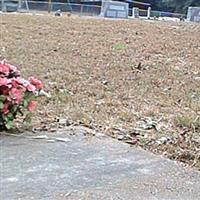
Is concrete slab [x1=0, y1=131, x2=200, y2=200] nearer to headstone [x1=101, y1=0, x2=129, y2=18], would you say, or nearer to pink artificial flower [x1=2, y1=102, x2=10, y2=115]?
pink artificial flower [x1=2, y1=102, x2=10, y2=115]

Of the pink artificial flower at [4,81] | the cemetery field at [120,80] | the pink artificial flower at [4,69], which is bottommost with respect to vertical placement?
the cemetery field at [120,80]

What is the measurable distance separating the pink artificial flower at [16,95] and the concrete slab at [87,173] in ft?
0.79

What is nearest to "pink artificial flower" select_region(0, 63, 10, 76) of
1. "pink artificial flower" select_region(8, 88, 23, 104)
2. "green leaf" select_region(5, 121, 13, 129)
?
"pink artificial flower" select_region(8, 88, 23, 104)

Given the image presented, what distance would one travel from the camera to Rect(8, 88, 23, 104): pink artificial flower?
12.4ft

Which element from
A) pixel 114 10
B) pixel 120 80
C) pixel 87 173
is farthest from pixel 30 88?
pixel 114 10

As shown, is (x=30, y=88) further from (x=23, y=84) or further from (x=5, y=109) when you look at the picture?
(x=5, y=109)

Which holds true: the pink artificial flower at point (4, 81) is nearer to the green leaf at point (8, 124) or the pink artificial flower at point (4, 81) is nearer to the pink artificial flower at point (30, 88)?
the pink artificial flower at point (30, 88)

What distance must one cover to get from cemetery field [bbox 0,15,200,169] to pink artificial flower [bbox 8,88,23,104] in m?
0.43

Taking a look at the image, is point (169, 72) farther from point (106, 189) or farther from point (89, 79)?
point (106, 189)

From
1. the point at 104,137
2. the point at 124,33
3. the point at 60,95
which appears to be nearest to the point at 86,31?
the point at 124,33

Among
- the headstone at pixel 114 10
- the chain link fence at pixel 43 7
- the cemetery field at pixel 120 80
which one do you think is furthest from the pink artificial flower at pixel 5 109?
the headstone at pixel 114 10

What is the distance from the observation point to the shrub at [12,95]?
378 cm

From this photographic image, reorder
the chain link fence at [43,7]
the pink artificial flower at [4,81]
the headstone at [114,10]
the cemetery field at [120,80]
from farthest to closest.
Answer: the chain link fence at [43,7], the headstone at [114,10], the cemetery field at [120,80], the pink artificial flower at [4,81]

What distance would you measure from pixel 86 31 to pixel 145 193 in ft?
32.3
